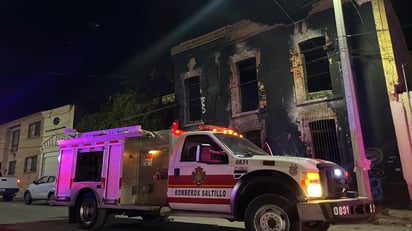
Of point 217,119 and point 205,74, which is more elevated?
point 205,74

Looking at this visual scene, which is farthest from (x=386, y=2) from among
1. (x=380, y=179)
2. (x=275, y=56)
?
(x=380, y=179)

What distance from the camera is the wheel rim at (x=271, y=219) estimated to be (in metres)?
6.16

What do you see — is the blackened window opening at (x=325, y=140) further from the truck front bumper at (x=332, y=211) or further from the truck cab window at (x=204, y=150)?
the truck front bumper at (x=332, y=211)

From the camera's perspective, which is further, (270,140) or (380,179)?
(270,140)

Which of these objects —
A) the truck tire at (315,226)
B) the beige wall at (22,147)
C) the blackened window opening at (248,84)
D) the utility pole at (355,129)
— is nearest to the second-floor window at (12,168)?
the beige wall at (22,147)

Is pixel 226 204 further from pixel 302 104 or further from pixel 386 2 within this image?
pixel 386 2

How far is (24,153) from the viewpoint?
109 ft

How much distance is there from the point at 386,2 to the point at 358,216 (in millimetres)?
12119

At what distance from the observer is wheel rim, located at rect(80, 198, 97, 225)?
9.62 metres

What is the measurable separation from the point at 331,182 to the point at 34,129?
31910mm

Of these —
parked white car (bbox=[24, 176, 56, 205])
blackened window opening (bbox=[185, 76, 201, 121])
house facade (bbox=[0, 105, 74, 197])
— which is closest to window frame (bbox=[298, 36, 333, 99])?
blackened window opening (bbox=[185, 76, 201, 121])

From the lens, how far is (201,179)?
7379 millimetres

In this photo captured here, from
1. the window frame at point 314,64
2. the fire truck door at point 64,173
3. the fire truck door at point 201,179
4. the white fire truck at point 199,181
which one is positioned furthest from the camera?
the window frame at point 314,64

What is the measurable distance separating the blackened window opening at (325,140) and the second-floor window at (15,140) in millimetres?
30273
